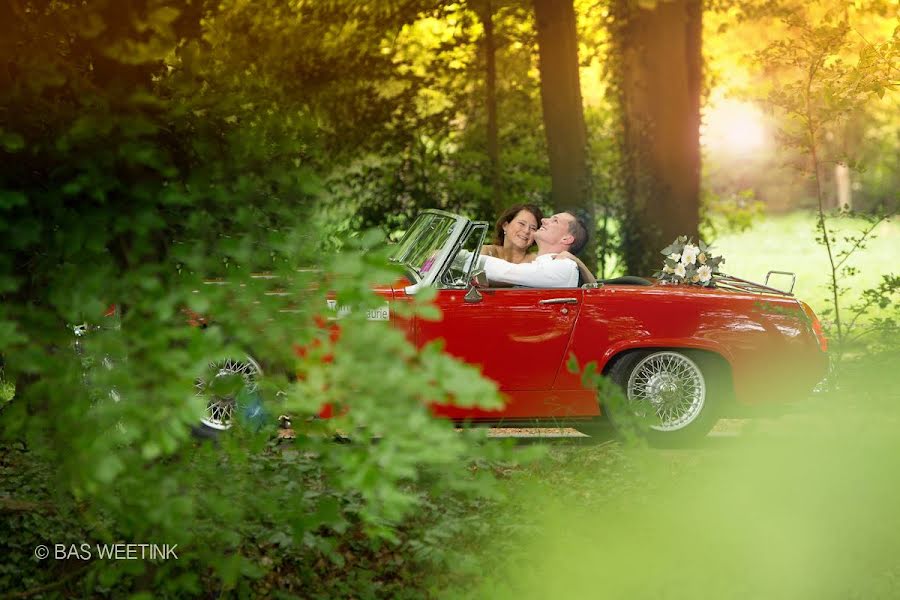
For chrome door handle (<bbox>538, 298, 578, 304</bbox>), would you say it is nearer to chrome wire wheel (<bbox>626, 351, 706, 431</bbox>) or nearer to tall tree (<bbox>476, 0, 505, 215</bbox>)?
chrome wire wheel (<bbox>626, 351, 706, 431</bbox>)

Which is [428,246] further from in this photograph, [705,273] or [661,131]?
[661,131]

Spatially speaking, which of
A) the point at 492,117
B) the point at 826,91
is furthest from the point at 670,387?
the point at 492,117

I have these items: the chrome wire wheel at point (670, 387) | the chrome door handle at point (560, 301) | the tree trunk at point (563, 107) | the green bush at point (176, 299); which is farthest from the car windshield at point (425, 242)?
the tree trunk at point (563, 107)

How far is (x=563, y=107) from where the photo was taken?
1479 cm

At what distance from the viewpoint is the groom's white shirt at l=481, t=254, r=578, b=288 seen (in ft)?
29.1

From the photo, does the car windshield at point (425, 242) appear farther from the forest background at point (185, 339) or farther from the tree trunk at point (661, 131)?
the tree trunk at point (661, 131)

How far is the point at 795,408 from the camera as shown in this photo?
9609mm

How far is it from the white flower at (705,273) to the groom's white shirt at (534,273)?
910 millimetres

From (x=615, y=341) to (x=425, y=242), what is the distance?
1.43 metres

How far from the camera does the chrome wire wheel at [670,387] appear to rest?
892cm

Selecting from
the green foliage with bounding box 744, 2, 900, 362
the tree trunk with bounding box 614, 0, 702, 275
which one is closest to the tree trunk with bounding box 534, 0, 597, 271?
the tree trunk with bounding box 614, 0, 702, 275

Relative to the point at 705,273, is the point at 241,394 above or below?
above

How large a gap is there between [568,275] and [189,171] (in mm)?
4286

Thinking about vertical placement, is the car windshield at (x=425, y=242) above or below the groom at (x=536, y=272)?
above
